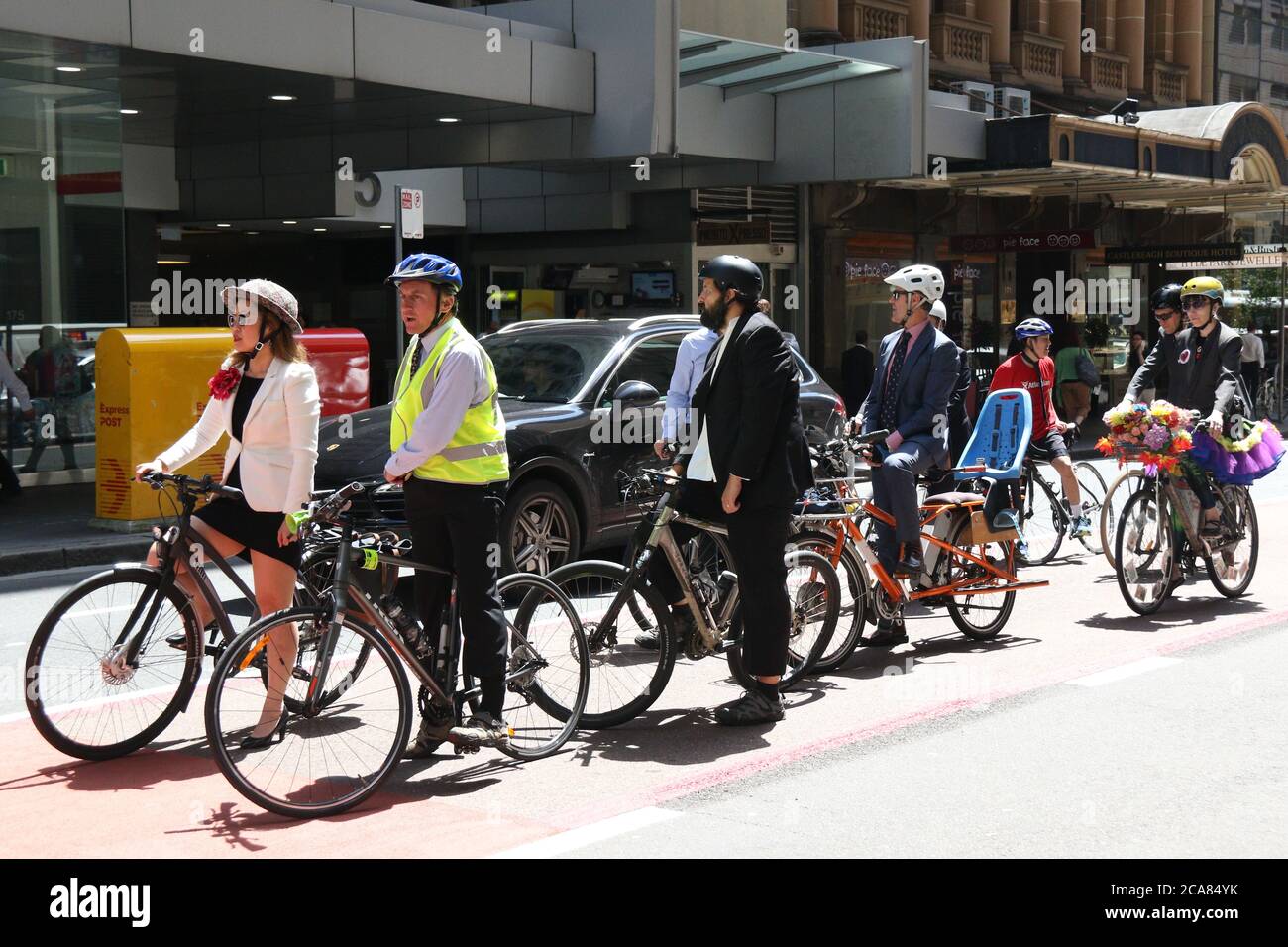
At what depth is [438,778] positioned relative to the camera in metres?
6.09

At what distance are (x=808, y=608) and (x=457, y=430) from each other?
2.34 meters

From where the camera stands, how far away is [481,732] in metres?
6.12

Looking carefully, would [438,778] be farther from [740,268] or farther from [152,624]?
[740,268]

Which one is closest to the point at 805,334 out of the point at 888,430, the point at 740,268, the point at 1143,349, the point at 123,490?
the point at 1143,349

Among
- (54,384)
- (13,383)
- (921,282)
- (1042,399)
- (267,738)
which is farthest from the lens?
(54,384)

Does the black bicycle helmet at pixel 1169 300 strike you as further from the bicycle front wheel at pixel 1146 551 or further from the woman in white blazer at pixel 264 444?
the woman in white blazer at pixel 264 444

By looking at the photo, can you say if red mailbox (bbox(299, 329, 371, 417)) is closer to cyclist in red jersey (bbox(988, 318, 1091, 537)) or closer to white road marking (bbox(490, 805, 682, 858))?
cyclist in red jersey (bbox(988, 318, 1091, 537))

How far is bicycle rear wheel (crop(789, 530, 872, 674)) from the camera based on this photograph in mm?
7809

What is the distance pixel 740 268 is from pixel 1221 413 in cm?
426

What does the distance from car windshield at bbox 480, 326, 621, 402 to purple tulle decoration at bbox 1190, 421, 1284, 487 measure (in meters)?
3.93

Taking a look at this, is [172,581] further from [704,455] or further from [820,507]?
[820,507]

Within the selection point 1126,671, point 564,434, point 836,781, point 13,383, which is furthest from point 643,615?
point 13,383

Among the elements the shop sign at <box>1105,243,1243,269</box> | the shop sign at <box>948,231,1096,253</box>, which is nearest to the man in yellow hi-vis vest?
the shop sign at <box>948,231,1096,253</box>

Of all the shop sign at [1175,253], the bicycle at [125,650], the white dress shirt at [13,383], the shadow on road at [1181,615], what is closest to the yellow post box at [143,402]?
the white dress shirt at [13,383]
